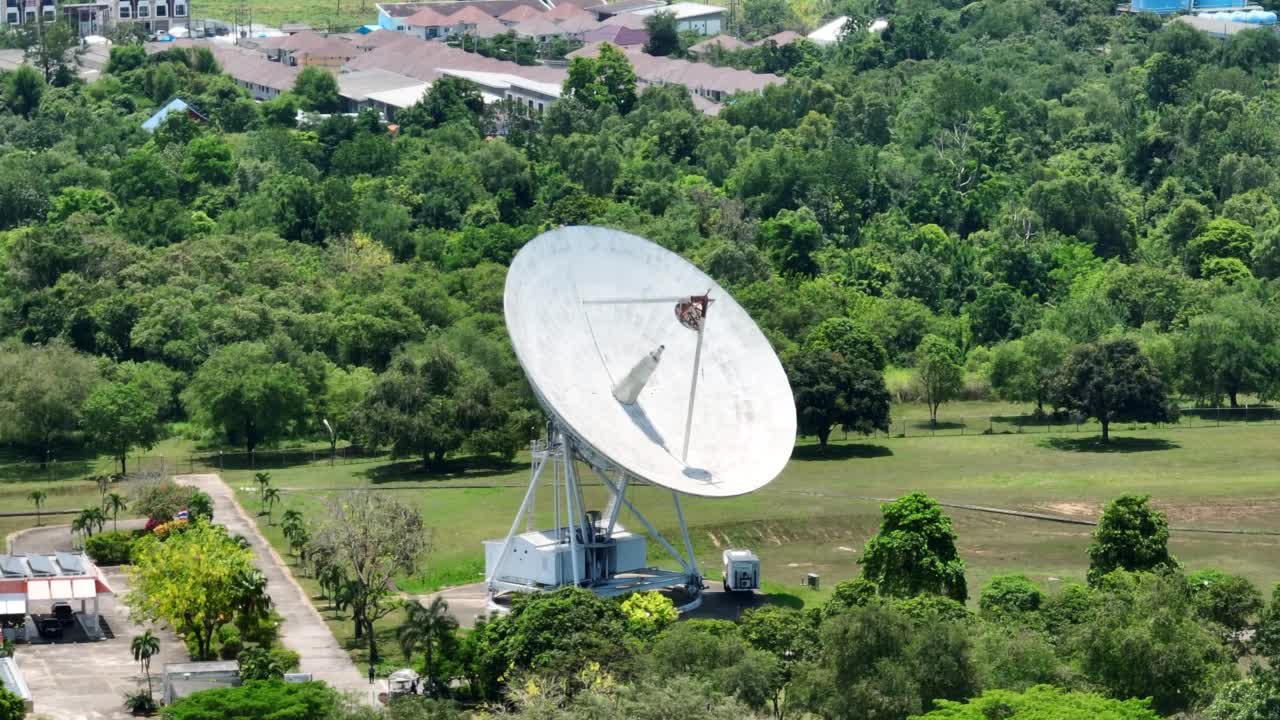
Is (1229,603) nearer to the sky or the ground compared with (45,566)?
nearer to the ground

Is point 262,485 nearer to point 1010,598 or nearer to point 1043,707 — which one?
point 1010,598

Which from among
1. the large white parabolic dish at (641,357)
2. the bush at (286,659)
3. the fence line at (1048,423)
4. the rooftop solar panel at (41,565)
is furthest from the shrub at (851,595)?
the fence line at (1048,423)

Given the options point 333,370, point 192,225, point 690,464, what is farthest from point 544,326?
point 192,225

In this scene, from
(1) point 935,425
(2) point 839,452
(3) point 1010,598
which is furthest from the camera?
(1) point 935,425

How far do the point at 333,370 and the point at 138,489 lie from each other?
2992 cm

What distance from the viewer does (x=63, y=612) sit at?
99562 millimetres

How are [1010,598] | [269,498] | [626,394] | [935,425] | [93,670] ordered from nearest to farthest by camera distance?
[93,670], [1010,598], [626,394], [269,498], [935,425]

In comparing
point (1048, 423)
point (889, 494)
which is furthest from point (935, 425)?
point (889, 494)

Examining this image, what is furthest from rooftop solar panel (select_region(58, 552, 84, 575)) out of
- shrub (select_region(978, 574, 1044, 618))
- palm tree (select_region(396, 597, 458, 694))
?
shrub (select_region(978, 574, 1044, 618))

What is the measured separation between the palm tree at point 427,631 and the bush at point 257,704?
568 cm

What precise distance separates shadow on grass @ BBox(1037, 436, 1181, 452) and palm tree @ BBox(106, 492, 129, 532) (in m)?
51.4

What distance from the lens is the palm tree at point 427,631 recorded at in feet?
290

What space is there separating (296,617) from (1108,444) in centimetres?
5564

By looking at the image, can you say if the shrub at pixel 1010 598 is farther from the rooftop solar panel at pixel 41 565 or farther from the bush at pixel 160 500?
the bush at pixel 160 500
